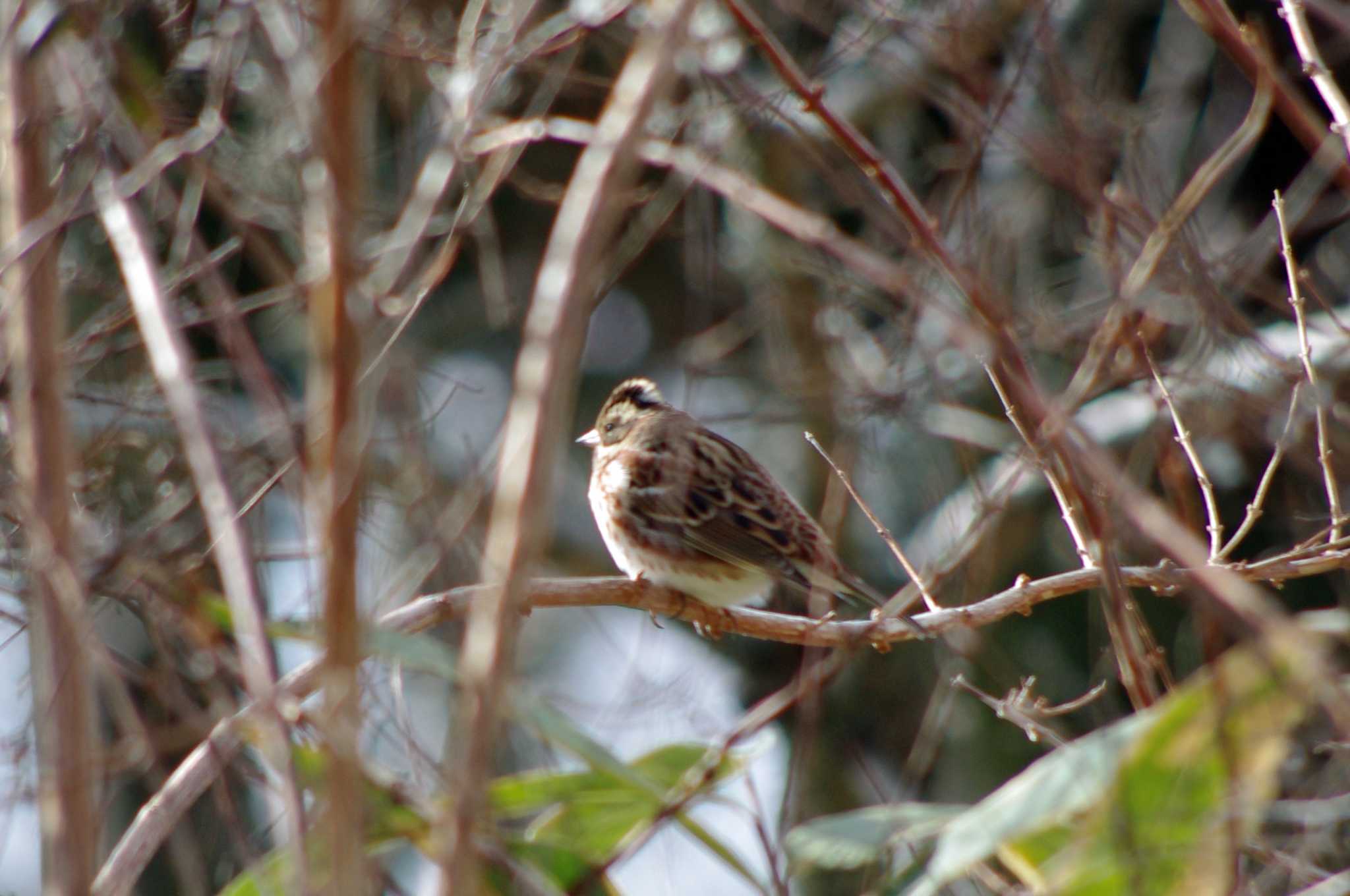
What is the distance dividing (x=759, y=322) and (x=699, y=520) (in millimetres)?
2410

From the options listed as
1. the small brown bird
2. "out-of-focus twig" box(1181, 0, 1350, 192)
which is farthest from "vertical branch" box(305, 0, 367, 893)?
the small brown bird

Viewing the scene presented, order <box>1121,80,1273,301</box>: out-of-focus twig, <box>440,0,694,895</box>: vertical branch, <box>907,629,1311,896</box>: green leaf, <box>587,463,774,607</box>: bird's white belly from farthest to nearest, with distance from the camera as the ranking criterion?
<box>587,463,774,607</box>: bird's white belly, <box>1121,80,1273,301</box>: out-of-focus twig, <box>907,629,1311,896</box>: green leaf, <box>440,0,694,895</box>: vertical branch

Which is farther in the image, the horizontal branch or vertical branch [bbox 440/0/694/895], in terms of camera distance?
the horizontal branch

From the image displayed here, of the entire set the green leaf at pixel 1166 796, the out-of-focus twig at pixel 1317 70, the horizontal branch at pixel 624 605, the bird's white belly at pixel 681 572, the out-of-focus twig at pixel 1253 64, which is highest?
the out-of-focus twig at pixel 1253 64

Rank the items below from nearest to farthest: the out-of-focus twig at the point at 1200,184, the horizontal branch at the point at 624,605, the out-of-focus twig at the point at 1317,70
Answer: the horizontal branch at the point at 624,605 < the out-of-focus twig at the point at 1200,184 < the out-of-focus twig at the point at 1317,70

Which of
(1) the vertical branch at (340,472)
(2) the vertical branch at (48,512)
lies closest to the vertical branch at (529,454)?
(1) the vertical branch at (340,472)

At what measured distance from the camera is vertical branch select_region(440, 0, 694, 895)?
110 centimetres

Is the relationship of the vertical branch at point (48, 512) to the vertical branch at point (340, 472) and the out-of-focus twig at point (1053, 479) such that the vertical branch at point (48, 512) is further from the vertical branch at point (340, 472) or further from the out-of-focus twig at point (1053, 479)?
the out-of-focus twig at point (1053, 479)

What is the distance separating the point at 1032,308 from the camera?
243 inches

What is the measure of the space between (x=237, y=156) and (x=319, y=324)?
199 inches

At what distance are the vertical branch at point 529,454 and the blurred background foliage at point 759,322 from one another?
247 mm

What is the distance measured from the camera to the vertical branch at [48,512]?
1617 mm

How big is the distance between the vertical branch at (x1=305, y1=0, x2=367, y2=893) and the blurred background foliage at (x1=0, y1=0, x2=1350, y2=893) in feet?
0.23

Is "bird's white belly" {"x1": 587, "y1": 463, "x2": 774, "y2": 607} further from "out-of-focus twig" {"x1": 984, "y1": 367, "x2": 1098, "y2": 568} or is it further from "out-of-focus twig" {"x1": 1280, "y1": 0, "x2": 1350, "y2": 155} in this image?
"out-of-focus twig" {"x1": 1280, "y1": 0, "x2": 1350, "y2": 155}
